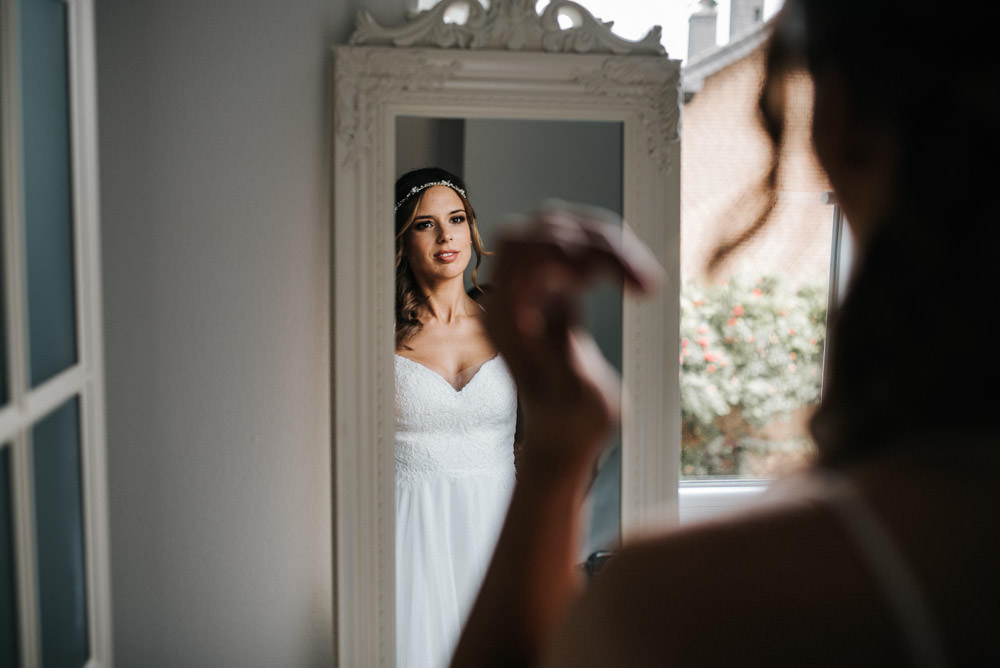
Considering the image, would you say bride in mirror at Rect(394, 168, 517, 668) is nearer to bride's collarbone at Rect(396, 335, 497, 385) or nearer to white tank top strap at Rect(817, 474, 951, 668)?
bride's collarbone at Rect(396, 335, 497, 385)

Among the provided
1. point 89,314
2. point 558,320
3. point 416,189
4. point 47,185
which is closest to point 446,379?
point 416,189

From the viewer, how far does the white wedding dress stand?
1.59 meters

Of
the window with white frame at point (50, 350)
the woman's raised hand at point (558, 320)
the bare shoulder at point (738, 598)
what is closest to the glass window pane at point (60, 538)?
the window with white frame at point (50, 350)

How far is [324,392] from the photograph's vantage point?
5.35 ft

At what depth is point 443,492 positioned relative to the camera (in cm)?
160

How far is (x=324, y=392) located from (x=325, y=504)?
22cm

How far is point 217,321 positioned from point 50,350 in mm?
540

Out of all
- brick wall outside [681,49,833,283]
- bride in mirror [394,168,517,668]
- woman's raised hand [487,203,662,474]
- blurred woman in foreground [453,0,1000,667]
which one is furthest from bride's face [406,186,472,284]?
blurred woman in foreground [453,0,1000,667]

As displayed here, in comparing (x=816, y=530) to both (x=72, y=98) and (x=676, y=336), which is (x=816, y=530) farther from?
(x=676, y=336)

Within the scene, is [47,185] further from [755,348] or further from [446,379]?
[755,348]

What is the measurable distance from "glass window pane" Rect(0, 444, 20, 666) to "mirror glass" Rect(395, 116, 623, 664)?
771 mm

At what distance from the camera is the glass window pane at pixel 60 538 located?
1021 mm

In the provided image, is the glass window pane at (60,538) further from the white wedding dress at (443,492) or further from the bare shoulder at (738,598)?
the bare shoulder at (738,598)

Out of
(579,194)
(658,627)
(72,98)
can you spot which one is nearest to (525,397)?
(658,627)
